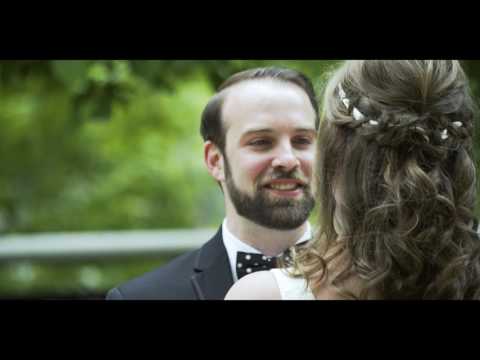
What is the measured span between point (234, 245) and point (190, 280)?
126 millimetres

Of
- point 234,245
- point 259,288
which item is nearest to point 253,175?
point 234,245

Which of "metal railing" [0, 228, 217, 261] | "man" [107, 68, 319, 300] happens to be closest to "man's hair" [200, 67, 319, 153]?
"man" [107, 68, 319, 300]

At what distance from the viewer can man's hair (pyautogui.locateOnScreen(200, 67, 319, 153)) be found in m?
1.99

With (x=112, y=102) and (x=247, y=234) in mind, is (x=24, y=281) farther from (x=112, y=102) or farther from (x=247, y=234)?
(x=247, y=234)

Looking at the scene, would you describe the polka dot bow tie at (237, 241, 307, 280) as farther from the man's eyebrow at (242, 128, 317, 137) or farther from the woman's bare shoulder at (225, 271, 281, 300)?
the man's eyebrow at (242, 128, 317, 137)

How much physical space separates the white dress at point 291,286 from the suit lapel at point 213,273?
16 centimetres

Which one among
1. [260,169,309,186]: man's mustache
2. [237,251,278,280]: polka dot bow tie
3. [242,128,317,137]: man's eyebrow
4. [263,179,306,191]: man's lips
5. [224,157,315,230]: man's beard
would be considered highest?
[242,128,317,137]: man's eyebrow

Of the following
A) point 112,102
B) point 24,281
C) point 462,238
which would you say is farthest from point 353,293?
point 24,281

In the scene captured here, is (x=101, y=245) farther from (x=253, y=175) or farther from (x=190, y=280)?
(x=253, y=175)

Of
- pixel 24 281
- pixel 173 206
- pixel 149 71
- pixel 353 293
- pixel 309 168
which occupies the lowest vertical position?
pixel 24 281

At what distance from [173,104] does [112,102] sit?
0.93 metres

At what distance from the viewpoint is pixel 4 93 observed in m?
4.23

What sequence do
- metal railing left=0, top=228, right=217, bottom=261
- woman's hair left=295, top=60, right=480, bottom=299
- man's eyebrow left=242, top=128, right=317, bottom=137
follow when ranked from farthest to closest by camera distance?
metal railing left=0, top=228, right=217, bottom=261, man's eyebrow left=242, top=128, right=317, bottom=137, woman's hair left=295, top=60, right=480, bottom=299

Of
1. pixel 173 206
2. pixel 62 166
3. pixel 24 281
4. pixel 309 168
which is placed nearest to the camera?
pixel 309 168
